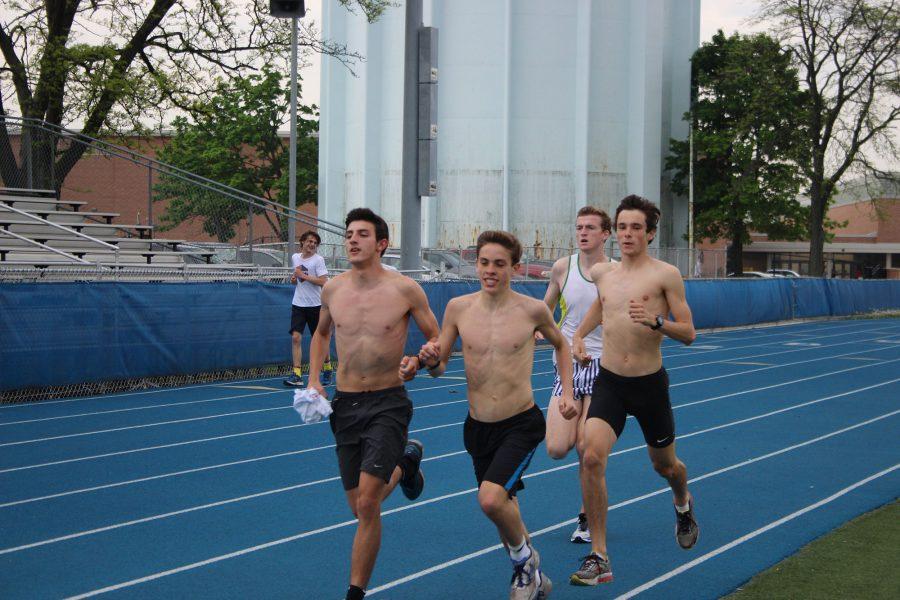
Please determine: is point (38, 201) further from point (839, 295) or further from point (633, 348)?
point (839, 295)

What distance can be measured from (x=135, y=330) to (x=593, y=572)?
11198 millimetres

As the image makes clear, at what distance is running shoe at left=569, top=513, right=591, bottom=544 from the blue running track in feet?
0.43

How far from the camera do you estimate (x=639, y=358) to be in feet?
23.4

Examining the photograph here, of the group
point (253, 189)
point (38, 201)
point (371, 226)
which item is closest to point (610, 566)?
point (371, 226)

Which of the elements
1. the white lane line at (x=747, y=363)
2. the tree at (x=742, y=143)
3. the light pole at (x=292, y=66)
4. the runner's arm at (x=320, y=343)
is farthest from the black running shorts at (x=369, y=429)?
the tree at (x=742, y=143)

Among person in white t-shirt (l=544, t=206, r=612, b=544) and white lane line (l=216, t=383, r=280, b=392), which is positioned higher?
person in white t-shirt (l=544, t=206, r=612, b=544)

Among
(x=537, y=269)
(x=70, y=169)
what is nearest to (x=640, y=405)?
(x=70, y=169)

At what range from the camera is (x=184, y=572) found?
6.83 m

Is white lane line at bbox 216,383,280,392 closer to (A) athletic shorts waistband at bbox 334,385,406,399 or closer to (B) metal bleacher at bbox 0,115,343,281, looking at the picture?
(B) metal bleacher at bbox 0,115,343,281

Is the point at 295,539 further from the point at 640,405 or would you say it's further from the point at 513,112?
the point at 513,112

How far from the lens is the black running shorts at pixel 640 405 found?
707 centimetres

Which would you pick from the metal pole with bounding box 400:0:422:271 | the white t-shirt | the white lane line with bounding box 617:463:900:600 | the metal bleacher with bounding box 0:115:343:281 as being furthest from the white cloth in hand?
the metal pole with bounding box 400:0:422:271

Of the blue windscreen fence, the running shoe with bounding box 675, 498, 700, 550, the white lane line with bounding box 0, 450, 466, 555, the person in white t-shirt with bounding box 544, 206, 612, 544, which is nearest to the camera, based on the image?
the running shoe with bounding box 675, 498, 700, 550

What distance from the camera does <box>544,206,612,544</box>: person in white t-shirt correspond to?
7.60 metres
